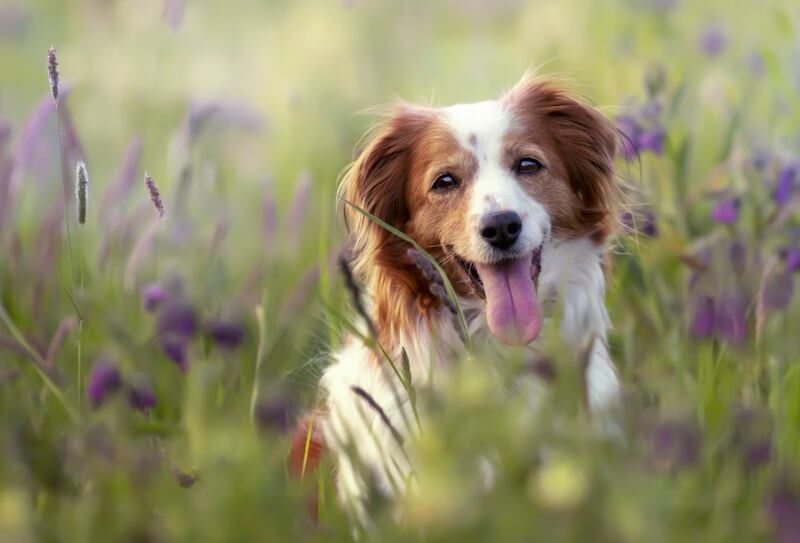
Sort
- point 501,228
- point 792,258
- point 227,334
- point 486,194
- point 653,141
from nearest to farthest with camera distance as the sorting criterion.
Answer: point 227,334 → point 501,228 → point 486,194 → point 792,258 → point 653,141

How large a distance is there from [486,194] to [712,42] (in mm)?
3613

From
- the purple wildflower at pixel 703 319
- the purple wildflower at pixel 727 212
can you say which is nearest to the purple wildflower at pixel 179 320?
the purple wildflower at pixel 703 319

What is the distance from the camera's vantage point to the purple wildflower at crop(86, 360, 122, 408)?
2.22 metres

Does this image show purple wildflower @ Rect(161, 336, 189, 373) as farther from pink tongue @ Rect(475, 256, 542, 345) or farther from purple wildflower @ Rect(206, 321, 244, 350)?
pink tongue @ Rect(475, 256, 542, 345)

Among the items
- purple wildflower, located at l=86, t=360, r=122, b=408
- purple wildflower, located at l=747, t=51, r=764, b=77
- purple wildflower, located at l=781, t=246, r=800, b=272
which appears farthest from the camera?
purple wildflower, located at l=747, t=51, r=764, b=77

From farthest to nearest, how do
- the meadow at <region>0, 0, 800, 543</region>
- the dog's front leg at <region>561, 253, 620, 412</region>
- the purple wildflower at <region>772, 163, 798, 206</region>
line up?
the purple wildflower at <region>772, 163, 798, 206</region> → the dog's front leg at <region>561, 253, 620, 412</region> → the meadow at <region>0, 0, 800, 543</region>

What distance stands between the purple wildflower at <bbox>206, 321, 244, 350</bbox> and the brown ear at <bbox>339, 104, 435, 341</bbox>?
0.99 meters

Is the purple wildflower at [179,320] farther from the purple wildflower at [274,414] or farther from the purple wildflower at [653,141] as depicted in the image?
the purple wildflower at [653,141]

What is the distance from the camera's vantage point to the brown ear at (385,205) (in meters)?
3.36

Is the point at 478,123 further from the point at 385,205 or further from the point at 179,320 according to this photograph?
the point at 179,320

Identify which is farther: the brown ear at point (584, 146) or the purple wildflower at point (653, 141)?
the purple wildflower at point (653, 141)

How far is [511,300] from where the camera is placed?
307 cm

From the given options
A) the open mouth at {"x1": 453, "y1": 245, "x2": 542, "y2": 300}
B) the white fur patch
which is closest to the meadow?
the open mouth at {"x1": 453, "y1": 245, "x2": 542, "y2": 300}

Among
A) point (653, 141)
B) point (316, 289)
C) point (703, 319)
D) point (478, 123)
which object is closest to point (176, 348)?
point (478, 123)
